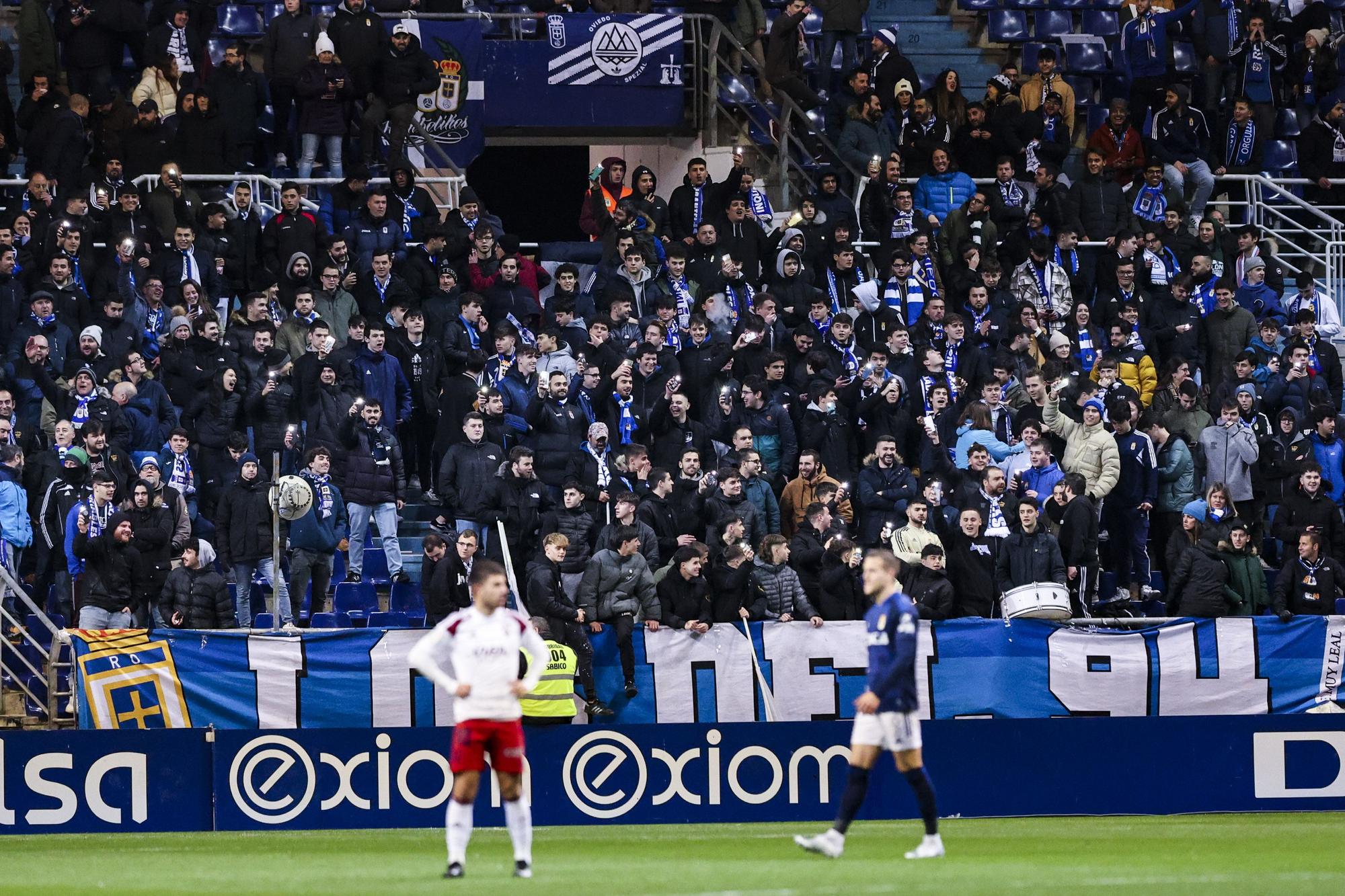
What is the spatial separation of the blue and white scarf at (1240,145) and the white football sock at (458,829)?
1839cm

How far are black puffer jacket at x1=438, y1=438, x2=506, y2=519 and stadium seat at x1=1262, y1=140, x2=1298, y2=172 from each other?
1293 centimetres

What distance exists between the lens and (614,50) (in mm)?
26641

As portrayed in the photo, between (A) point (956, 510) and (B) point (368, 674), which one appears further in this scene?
(A) point (956, 510)

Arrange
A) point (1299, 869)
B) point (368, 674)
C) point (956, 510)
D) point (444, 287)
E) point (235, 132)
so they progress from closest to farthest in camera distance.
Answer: point (1299, 869) < point (368, 674) < point (956, 510) < point (444, 287) < point (235, 132)

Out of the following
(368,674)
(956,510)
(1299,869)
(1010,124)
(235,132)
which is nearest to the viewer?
(1299,869)

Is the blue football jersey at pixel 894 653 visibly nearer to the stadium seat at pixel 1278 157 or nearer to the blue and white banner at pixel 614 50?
the blue and white banner at pixel 614 50

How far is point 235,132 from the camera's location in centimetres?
2367

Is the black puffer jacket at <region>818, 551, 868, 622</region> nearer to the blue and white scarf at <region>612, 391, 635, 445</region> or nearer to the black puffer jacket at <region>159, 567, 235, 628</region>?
the blue and white scarf at <region>612, 391, 635, 445</region>

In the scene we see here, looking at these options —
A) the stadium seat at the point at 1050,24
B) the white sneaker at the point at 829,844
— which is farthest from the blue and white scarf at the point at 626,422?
the stadium seat at the point at 1050,24

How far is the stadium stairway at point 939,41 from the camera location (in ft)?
94.7

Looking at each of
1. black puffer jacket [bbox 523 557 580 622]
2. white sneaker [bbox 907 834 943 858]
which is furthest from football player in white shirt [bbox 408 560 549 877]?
black puffer jacket [bbox 523 557 580 622]

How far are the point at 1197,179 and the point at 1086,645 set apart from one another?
30.8 ft

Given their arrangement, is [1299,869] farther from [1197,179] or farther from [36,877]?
[1197,179]

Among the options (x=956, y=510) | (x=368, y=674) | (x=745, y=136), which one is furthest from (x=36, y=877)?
(x=745, y=136)
